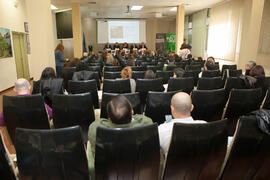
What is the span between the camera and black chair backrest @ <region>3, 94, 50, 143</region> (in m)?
2.28

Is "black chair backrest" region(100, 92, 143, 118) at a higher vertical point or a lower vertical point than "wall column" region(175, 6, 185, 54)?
lower

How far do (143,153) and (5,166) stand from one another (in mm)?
929

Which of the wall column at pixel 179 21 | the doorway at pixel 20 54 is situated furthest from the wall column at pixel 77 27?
the wall column at pixel 179 21

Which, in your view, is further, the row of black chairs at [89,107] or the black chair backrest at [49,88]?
the black chair backrest at [49,88]

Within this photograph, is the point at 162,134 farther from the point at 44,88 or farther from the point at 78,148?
the point at 44,88

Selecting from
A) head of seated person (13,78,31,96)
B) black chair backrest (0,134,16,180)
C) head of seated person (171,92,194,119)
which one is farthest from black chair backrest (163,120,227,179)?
head of seated person (13,78,31,96)

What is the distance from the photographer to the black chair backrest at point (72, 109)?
2.34 metres

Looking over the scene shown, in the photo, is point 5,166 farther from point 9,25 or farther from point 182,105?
point 9,25

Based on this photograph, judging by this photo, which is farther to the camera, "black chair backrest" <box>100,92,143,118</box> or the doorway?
the doorway

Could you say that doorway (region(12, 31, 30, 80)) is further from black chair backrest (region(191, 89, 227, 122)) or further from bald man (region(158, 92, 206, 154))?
bald man (region(158, 92, 206, 154))

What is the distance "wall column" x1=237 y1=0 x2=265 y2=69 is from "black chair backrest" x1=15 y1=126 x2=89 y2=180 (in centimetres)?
759

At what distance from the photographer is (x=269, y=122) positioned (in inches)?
56.6

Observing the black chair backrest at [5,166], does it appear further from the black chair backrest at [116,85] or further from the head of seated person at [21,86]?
the black chair backrest at [116,85]

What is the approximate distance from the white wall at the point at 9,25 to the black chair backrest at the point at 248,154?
739 cm
